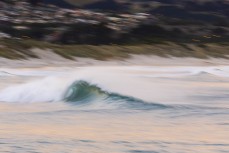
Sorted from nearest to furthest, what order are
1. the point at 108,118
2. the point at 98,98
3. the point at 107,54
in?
the point at 108,118, the point at 98,98, the point at 107,54

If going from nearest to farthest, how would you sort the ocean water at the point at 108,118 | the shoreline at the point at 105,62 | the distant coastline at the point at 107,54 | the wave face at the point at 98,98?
the ocean water at the point at 108,118 < the wave face at the point at 98,98 < the shoreline at the point at 105,62 < the distant coastline at the point at 107,54

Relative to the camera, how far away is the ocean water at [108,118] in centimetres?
1245

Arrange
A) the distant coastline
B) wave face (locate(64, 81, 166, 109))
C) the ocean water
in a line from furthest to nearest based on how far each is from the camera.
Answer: the distant coastline, wave face (locate(64, 81, 166, 109)), the ocean water

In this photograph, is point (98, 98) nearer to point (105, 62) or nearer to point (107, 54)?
point (105, 62)

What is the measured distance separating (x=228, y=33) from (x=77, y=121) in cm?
5671

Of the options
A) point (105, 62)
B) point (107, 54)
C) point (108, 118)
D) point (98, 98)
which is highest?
point (107, 54)

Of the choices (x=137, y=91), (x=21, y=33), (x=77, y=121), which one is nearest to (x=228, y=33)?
(x=21, y=33)

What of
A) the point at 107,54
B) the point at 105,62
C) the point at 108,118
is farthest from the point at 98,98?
the point at 107,54

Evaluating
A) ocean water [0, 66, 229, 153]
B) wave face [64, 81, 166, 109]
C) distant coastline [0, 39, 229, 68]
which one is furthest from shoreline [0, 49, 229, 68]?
wave face [64, 81, 166, 109]

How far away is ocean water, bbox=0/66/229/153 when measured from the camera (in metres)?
12.5

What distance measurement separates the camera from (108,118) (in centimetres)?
1550

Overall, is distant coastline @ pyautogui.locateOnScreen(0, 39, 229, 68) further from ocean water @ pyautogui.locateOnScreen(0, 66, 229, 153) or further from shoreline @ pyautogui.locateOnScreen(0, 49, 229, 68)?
ocean water @ pyautogui.locateOnScreen(0, 66, 229, 153)

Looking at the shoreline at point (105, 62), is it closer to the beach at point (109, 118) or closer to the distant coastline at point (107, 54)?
the distant coastline at point (107, 54)

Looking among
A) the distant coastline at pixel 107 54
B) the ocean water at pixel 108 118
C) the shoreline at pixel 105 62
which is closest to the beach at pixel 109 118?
the ocean water at pixel 108 118
